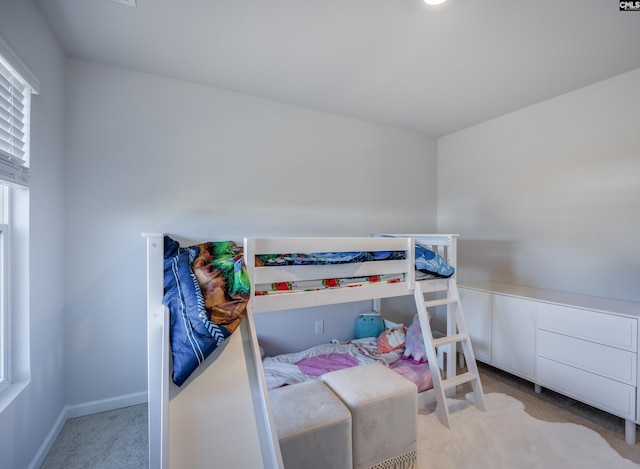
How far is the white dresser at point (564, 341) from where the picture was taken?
5.82 ft

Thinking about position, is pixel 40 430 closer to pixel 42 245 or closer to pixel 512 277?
pixel 42 245

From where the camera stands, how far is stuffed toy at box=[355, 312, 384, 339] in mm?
2855

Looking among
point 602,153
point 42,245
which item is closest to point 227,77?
point 42,245

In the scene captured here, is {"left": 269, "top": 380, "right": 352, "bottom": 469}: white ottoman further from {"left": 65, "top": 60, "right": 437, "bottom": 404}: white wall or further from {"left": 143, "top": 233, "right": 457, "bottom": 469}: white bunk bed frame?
{"left": 65, "top": 60, "right": 437, "bottom": 404}: white wall

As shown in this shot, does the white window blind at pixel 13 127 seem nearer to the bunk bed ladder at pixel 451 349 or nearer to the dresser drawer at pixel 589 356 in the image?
the bunk bed ladder at pixel 451 349

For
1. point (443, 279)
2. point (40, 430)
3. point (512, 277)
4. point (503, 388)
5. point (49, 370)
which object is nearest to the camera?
point (40, 430)

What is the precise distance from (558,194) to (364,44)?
6.97 feet

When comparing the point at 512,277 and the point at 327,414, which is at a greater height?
the point at 512,277

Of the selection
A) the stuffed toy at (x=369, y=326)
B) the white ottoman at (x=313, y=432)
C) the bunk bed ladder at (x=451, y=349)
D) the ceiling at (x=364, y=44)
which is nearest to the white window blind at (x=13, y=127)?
the ceiling at (x=364, y=44)

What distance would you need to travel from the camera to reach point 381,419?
148cm

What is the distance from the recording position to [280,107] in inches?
105

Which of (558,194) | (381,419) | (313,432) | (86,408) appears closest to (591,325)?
(558,194)

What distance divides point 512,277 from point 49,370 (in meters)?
3.76

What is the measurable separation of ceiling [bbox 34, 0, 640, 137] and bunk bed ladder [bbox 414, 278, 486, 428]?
5.23 feet
